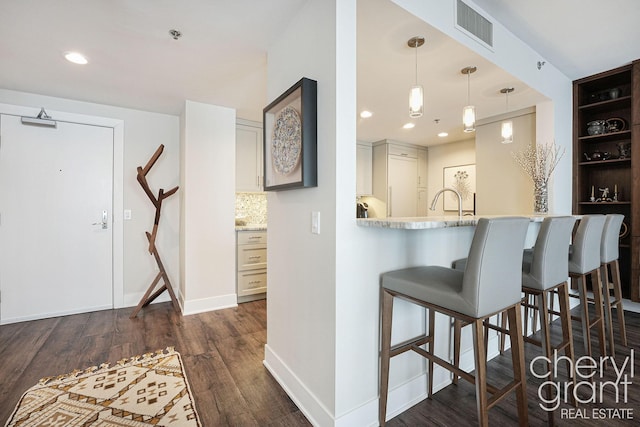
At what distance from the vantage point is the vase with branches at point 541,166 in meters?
2.82

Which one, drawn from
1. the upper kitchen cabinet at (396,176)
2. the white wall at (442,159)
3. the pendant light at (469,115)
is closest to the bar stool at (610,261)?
the pendant light at (469,115)

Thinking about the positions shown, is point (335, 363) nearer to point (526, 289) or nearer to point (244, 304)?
point (526, 289)

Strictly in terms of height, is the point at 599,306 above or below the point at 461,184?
below

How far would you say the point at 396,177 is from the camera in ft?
17.3

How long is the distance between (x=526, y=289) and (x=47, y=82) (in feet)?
14.0

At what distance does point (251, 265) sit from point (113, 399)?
6.55 ft

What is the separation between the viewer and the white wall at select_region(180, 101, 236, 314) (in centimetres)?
322

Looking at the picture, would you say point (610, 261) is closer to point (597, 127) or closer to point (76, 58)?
point (597, 127)

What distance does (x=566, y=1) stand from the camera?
1.96 meters

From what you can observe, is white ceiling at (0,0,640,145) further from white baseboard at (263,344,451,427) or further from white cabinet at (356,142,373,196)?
white baseboard at (263,344,451,427)

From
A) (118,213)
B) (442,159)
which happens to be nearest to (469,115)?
(442,159)

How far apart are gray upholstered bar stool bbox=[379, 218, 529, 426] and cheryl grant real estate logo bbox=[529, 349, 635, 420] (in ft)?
1.61

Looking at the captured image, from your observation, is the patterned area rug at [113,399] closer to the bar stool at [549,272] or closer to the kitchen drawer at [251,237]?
→ the kitchen drawer at [251,237]

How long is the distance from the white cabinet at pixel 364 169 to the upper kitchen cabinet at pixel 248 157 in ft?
6.69
